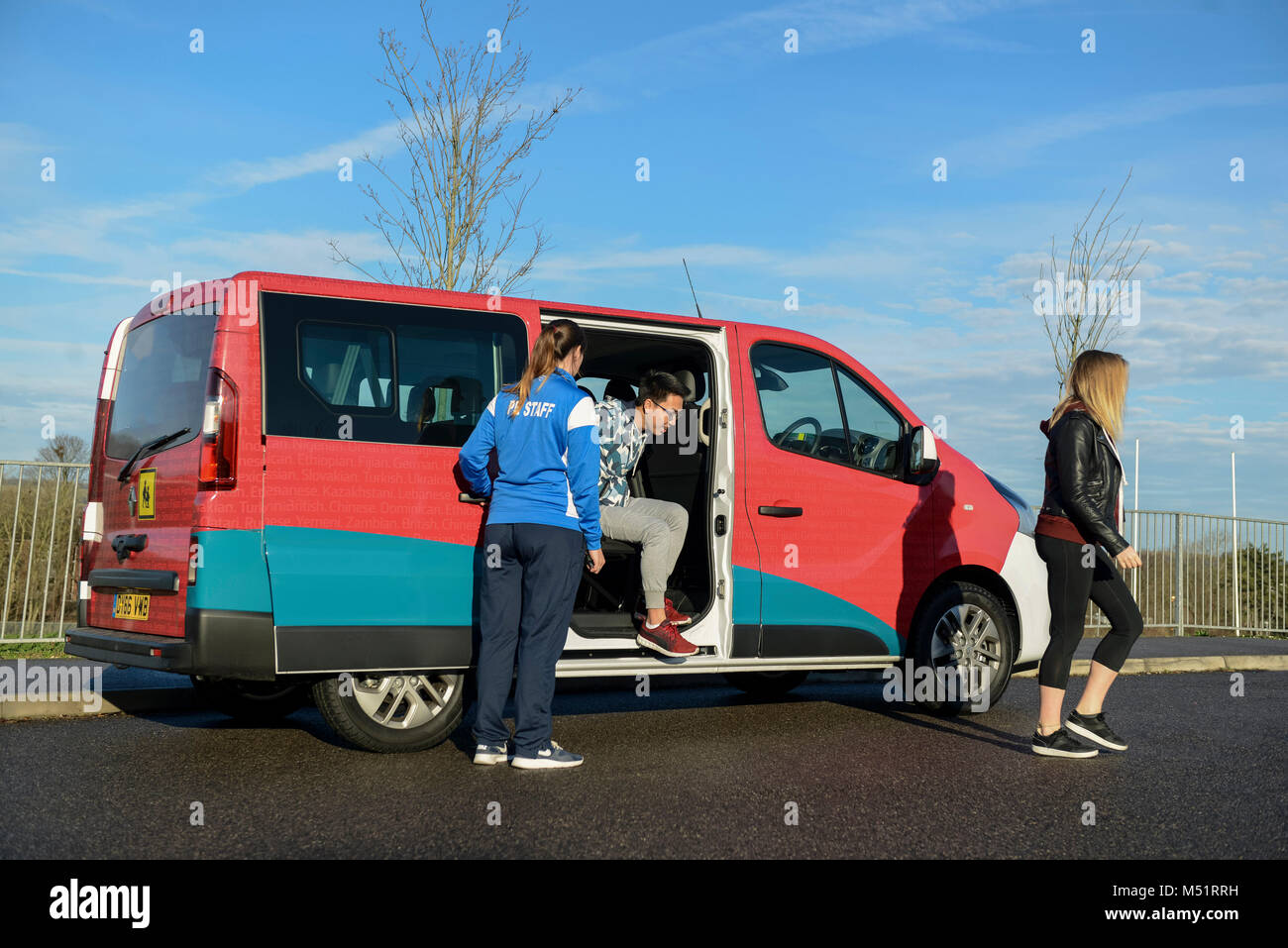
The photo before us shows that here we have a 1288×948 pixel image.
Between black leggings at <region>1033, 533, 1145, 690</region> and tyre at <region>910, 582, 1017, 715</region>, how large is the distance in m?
1.05

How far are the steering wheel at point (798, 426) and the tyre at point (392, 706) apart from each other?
2.30 metres

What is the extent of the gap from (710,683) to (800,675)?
3.48ft

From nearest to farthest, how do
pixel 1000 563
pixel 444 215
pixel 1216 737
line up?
pixel 1216 737, pixel 1000 563, pixel 444 215

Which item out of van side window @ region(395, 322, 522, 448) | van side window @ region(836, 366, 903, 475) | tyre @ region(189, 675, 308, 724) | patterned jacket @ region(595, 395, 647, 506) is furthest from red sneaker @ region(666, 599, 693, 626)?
tyre @ region(189, 675, 308, 724)

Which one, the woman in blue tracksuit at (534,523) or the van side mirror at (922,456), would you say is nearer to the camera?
the woman in blue tracksuit at (534,523)

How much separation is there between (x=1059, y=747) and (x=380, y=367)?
A: 3.92 meters

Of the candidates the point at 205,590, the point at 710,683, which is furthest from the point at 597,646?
the point at 710,683

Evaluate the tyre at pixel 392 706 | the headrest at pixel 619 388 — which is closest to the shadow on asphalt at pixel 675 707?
the tyre at pixel 392 706

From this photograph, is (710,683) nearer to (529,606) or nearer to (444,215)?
(529,606)

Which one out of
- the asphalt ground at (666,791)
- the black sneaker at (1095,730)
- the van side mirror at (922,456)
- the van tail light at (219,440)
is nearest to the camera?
the asphalt ground at (666,791)

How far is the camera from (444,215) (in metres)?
11.8

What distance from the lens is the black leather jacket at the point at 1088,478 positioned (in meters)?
5.84

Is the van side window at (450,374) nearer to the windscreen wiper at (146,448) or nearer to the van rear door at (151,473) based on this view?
the van rear door at (151,473)
